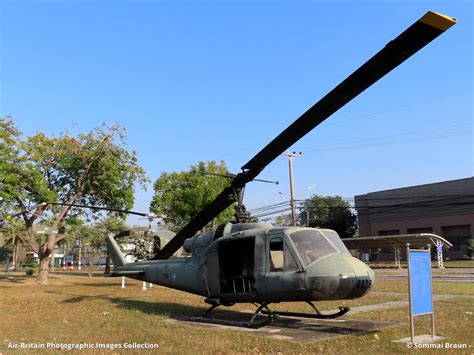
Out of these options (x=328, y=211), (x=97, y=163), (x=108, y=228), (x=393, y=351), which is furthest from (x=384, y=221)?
(x=393, y=351)

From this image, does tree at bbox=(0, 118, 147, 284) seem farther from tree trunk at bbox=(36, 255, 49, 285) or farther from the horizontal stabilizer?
the horizontal stabilizer

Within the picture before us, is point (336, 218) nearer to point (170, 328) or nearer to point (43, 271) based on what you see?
point (43, 271)

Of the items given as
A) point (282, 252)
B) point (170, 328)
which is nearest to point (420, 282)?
point (282, 252)

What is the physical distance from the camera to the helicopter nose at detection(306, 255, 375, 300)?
30.9ft

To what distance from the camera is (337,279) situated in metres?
9.41

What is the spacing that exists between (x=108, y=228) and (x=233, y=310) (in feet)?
125

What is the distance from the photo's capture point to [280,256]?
35.3 ft

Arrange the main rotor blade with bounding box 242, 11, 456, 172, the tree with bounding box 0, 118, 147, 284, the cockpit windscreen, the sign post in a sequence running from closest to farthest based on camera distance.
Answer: the main rotor blade with bounding box 242, 11, 456, 172, the sign post, the cockpit windscreen, the tree with bounding box 0, 118, 147, 284

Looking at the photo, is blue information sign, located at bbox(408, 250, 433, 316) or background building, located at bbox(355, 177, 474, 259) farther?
background building, located at bbox(355, 177, 474, 259)

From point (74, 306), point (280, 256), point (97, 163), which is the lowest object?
point (74, 306)

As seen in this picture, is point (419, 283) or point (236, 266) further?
point (236, 266)

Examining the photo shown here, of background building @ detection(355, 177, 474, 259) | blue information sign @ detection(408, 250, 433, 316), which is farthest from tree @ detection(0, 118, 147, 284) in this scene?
background building @ detection(355, 177, 474, 259)

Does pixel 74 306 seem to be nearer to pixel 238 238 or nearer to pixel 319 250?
pixel 238 238

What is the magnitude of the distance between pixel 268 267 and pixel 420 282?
129 inches
